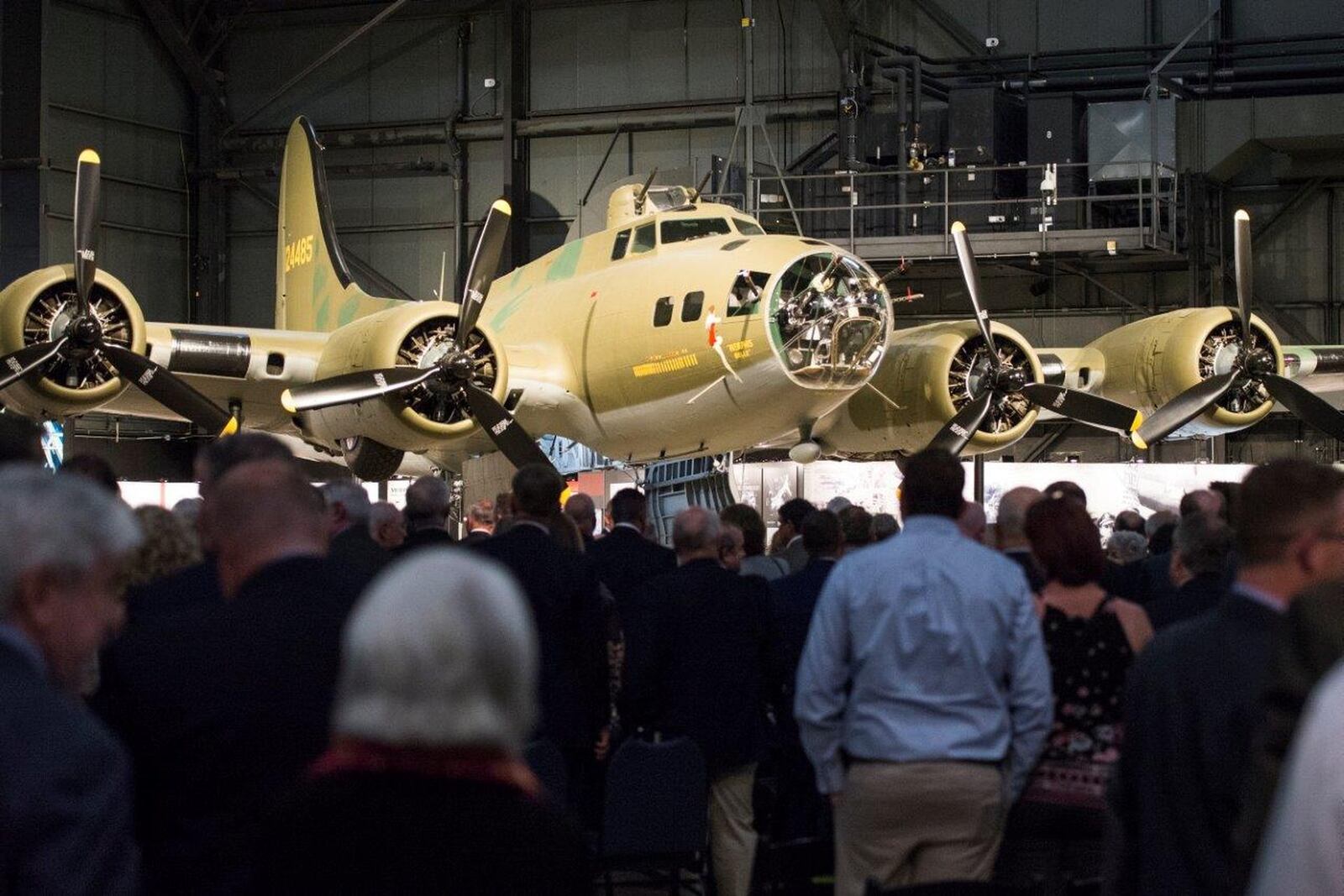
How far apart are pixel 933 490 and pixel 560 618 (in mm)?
1896

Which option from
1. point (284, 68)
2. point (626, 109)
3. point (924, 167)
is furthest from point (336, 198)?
point (924, 167)

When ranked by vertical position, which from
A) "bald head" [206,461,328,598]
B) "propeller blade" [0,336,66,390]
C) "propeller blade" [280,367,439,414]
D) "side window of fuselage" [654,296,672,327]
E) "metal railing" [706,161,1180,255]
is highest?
"metal railing" [706,161,1180,255]

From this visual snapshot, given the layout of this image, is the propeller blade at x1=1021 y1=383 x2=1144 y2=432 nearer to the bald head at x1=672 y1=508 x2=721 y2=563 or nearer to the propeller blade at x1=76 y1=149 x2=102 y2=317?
the propeller blade at x1=76 y1=149 x2=102 y2=317

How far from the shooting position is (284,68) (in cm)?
3484

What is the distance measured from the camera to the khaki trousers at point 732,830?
23.1 ft

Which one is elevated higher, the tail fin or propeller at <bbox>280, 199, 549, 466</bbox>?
the tail fin

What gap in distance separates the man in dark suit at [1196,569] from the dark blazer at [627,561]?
9.72 ft

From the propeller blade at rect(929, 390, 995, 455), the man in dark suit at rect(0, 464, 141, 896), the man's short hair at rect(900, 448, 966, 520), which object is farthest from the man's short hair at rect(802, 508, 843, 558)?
the propeller blade at rect(929, 390, 995, 455)

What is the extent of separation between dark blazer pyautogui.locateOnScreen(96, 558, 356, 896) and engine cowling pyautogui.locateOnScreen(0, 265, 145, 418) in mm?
13992

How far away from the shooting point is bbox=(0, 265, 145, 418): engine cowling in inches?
655

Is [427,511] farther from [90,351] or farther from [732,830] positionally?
[90,351]

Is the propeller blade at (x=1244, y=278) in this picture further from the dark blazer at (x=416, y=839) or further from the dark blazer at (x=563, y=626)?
the dark blazer at (x=416, y=839)

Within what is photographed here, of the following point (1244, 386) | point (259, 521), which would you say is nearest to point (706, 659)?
point (259, 521)

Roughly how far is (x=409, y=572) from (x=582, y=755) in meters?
5.09
